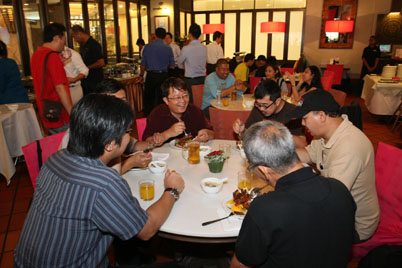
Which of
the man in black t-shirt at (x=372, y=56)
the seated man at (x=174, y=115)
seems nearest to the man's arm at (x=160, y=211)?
the seated man at (x=174, y=115)

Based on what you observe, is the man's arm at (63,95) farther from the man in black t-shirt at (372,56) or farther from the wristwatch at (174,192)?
the man in black t-shirt at (372,56)

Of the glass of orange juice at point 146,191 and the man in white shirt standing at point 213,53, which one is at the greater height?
the man in white shirt standing at point 213,53

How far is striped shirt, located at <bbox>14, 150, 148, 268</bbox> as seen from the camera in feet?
3.97

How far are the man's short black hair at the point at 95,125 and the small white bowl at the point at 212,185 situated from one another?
2.10 ft

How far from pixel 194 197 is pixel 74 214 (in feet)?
2.30

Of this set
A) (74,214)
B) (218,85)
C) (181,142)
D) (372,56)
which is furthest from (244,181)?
(372,56)

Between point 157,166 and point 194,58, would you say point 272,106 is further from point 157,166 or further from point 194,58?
point 194,58

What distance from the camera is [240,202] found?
1.62 meters

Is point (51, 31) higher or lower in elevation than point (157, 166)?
higher

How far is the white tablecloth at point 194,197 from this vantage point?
57.1 inches

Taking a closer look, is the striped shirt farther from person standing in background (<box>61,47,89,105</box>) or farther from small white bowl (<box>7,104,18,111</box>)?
person standing in background (<box>61,47,89,105</box>)

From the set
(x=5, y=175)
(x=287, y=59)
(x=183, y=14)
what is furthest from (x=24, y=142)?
(x=287, y=59)

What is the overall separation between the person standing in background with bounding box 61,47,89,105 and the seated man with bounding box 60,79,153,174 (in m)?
2.43

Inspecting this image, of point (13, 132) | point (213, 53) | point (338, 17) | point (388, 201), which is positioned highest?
point (338, 17)
